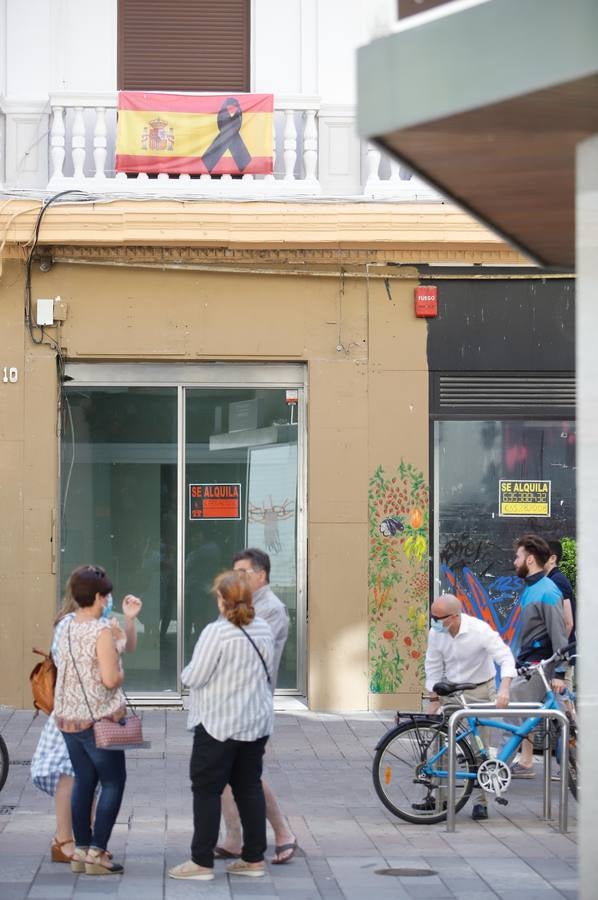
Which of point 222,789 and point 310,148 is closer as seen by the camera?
point 222,789

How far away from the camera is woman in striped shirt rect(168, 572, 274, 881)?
24.9 feet

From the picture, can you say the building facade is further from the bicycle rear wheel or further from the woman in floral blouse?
the woman in floral blouse

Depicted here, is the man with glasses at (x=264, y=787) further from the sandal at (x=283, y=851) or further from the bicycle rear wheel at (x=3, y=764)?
the bicycle rear wheel at (x=3, y=764)

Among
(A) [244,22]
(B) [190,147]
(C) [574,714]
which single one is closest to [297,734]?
(C) [574,714]

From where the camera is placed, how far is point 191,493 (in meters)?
14.4

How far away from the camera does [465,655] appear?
32.0ft

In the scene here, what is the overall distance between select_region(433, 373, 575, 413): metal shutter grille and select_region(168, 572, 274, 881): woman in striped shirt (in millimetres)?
6859

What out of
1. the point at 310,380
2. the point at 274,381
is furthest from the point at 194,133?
the point at 310,380

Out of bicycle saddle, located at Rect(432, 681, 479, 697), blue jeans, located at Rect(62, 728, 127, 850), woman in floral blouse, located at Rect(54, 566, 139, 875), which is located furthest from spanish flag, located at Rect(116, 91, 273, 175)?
blue jeans, located at Rect(62, 728, 127, 850)

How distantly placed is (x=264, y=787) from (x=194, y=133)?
296 inches

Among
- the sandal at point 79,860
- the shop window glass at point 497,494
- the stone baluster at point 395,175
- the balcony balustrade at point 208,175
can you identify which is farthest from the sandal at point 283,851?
the stone baluster at point 395,175

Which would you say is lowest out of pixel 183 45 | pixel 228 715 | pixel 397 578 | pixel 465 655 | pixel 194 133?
pixel 228 715

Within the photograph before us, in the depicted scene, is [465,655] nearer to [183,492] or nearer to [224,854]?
[224,854]

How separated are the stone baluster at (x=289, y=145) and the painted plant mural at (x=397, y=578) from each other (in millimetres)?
2958
